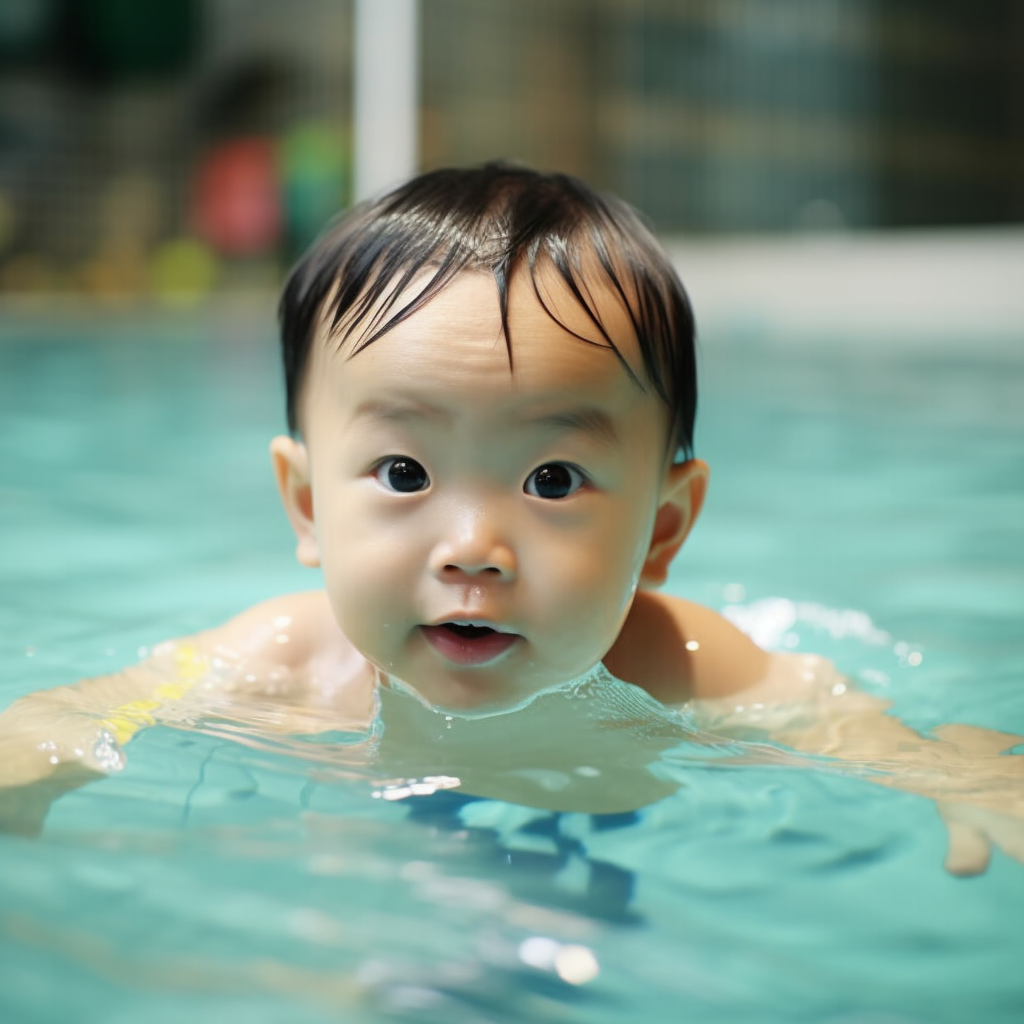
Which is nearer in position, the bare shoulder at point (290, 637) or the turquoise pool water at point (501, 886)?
the turquoise pool water at point (501, 886)

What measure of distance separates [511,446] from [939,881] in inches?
16.4

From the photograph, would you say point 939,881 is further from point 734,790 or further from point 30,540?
point 30,540

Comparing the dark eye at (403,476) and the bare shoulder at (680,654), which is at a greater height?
the dark eye at (403,476)

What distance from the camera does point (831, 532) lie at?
231 centimetres

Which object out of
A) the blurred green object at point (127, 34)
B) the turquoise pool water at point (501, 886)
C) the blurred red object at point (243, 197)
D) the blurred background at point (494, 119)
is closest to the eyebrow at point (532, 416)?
the turquoise pool water at point (501, 886)

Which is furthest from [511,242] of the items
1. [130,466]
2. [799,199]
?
[799,199]

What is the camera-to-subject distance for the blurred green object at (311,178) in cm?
975

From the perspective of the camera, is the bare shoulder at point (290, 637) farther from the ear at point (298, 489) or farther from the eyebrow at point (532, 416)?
the eyebrow at point (532, 416)

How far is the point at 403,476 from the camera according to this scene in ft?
3.41

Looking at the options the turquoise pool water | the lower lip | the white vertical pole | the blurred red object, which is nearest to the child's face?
the lower lip

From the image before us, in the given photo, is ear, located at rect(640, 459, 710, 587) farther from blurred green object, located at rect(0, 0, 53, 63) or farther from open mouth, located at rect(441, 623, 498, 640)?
blurred green object, located at rect(0, 0, 53, 63)

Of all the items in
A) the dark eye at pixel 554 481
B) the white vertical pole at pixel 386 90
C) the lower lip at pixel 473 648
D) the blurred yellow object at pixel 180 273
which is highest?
the white vertical pole at pixel 386 90

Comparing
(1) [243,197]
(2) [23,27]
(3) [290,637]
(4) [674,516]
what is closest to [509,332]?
(4) [674,516]

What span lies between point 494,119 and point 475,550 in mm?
8747
